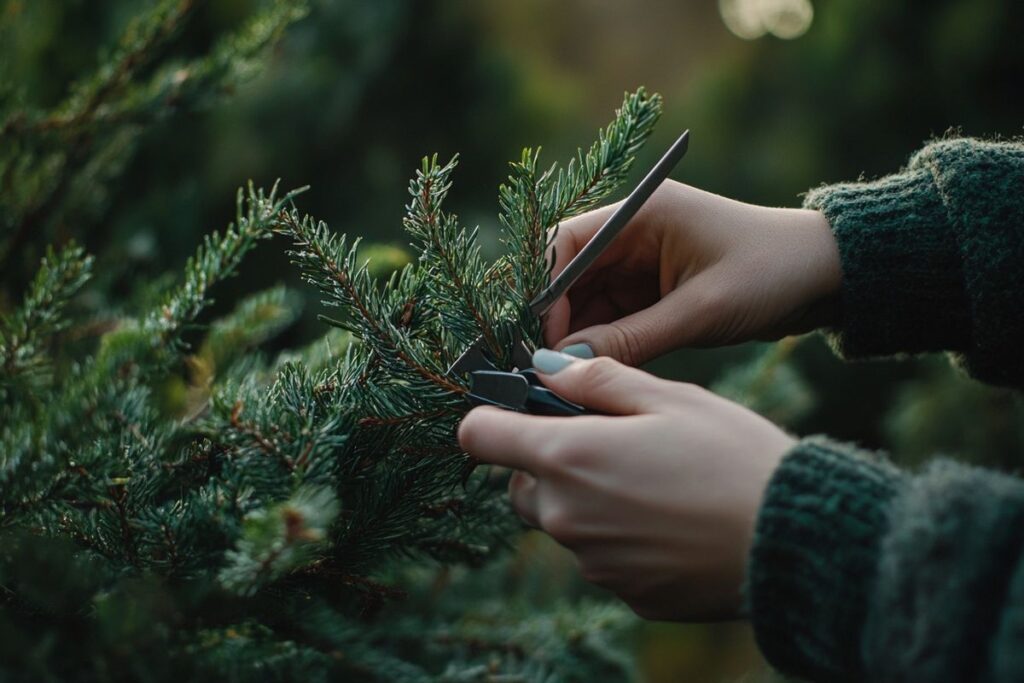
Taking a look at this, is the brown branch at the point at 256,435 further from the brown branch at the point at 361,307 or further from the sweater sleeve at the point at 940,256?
the sweater sleeve at the point at 940,256

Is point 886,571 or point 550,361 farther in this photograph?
point 550,361

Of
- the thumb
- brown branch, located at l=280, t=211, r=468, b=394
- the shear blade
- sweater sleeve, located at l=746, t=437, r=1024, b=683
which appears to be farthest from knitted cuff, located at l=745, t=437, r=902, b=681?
brown branch, located at l=280, t=211, r=468, b=394

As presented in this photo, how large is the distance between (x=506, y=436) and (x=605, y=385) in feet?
0.36

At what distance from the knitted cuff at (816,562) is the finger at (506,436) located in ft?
0.67

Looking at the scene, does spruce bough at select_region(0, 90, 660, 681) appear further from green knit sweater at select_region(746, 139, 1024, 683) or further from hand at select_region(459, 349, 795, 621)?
green knit sweater at select_region(746, 139, 1024, 683)

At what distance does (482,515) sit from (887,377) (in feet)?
8.82

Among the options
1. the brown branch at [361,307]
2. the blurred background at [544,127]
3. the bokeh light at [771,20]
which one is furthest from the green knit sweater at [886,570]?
the bokeh light at [771,20]

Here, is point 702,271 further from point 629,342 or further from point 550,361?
point 550,361

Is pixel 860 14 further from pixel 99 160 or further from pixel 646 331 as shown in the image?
pixel 99 160

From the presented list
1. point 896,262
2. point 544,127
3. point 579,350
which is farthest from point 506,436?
point 544,127

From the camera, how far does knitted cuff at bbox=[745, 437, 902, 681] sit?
0.60 meters

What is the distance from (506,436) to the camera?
0.67 metres

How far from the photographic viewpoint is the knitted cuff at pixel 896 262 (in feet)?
3.40

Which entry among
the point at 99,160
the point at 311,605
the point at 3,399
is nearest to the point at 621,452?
the point at 311,605
